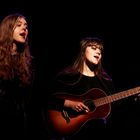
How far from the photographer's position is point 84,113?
304 centimetres

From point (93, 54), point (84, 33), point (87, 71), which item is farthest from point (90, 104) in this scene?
point (84, 33)

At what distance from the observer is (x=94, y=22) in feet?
13.0

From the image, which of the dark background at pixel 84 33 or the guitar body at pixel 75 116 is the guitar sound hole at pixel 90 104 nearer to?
the guitar body at pixel 75 116

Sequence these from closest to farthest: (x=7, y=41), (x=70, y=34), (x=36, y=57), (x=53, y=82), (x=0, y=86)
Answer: (x=0, y=86) < (x=7, y=41) < (x=53, y=82) < (x=36, y=57) < (x=70, y=34)

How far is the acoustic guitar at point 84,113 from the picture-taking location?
119 inches

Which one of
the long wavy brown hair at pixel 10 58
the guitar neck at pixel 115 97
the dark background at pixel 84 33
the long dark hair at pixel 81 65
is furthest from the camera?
the dark background at pixel 84 33

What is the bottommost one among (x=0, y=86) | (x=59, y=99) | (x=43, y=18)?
(x=59, y=99)

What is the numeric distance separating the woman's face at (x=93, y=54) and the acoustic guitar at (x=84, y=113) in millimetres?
327

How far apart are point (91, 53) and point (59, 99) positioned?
59cm

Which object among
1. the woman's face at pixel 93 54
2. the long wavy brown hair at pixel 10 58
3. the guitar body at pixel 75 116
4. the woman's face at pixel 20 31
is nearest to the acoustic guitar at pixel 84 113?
the guitar body at pixel 75 116

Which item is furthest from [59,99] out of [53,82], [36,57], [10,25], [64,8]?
[64,8]

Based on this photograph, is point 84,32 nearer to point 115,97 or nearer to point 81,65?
point 81,65

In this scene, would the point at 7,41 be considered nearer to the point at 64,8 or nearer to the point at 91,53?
the point at 91,53

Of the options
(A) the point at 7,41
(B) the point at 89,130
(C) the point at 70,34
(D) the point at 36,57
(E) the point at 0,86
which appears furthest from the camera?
(C) the point at 70,34
